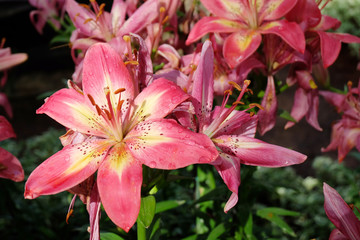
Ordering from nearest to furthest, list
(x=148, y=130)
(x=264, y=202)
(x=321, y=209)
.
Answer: (x=148, y=130) < (x=321, y=209) < (x=264, y=202)

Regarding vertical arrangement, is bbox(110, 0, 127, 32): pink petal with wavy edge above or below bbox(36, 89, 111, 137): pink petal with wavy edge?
above

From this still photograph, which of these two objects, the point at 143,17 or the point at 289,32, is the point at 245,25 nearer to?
the point at 289,32

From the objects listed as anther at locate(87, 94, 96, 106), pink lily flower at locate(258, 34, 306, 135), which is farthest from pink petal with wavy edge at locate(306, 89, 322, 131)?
anther at locate(87, 94, 96, 106)

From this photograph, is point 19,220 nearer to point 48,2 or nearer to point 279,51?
point 48,2

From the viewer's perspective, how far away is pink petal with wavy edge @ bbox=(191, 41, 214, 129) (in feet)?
2.12

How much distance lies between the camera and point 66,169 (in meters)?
0.58

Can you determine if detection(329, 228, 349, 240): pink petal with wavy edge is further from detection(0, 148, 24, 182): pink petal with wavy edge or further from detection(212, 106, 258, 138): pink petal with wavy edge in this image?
detection(0, 148, 24, 182): pink petal with wavy edge

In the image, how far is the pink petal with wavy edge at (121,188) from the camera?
0.53 metres

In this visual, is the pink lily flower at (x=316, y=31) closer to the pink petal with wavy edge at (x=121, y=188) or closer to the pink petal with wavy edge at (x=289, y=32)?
the pink petal with wavy edge at (x=289, y=32)

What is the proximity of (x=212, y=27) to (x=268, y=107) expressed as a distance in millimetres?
200

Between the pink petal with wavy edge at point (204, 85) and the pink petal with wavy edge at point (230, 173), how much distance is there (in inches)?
3.0

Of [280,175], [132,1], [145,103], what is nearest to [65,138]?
[145,103]

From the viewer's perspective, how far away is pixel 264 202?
218 cm

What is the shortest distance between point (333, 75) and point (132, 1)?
351 cm
